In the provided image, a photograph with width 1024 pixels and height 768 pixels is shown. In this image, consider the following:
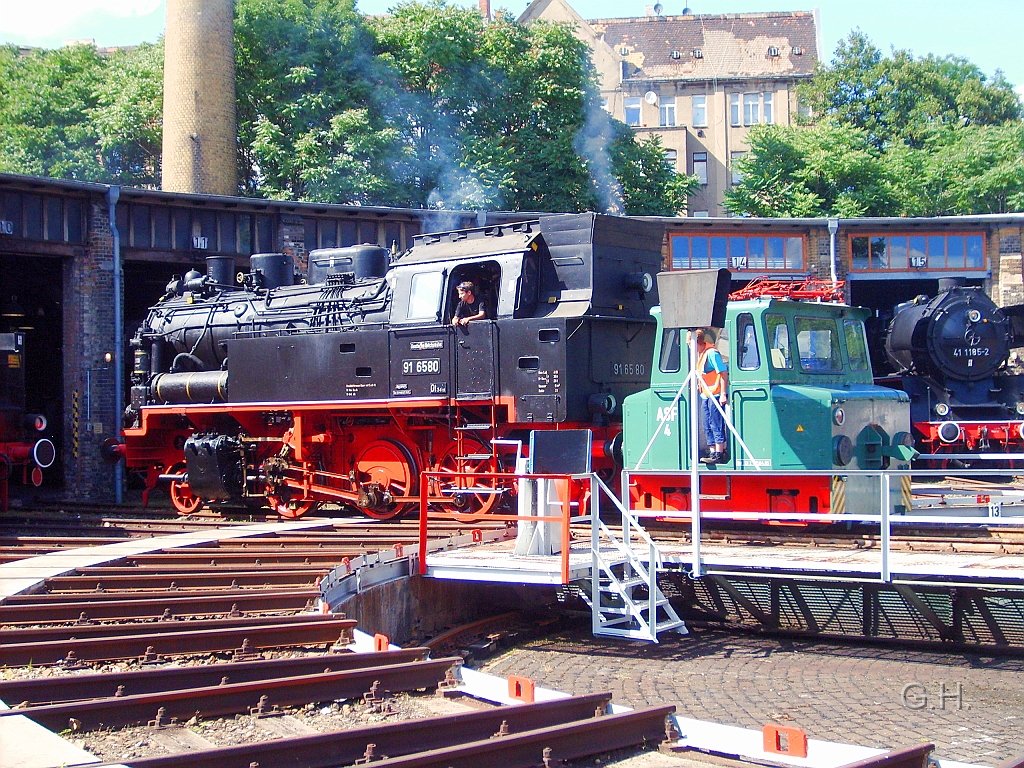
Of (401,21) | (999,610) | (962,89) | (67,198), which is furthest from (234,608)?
(962,89)

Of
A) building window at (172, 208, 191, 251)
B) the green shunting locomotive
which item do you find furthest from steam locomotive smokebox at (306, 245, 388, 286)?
building window at (172, 208, 191, 251)

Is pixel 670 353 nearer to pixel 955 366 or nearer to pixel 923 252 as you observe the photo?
pixel 955 366

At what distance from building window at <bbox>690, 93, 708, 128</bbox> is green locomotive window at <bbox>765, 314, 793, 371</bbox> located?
157 ft

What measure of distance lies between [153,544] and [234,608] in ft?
12.4

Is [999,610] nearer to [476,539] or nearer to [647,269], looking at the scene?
[476,539]

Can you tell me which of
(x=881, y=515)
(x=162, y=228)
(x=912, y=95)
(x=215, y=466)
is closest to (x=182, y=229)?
(x=162, y=228)

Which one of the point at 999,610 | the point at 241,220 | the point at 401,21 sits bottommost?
the point at 999,610

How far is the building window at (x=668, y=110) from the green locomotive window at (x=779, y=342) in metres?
48.3

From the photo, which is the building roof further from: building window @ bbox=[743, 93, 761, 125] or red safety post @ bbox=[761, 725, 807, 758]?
red safety post @ bbox=[761, 725, 807, 758]

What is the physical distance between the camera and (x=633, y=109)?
186 feet

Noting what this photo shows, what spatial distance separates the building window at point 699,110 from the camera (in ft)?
183

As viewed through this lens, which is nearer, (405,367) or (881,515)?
(881,515)

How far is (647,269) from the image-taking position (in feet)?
43.7

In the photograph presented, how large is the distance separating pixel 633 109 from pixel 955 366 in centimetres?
3944
